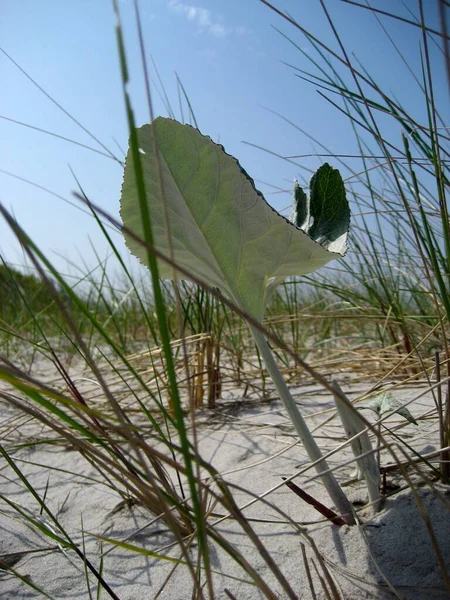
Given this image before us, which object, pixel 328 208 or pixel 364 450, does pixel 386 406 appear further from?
pixel 328 208

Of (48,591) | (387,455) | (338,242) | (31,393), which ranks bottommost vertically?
(48,591)

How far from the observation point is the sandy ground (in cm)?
68

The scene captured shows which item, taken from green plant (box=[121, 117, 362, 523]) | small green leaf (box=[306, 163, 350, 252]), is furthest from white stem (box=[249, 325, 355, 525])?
small green leaf (box=[306, 163, 350, 252])

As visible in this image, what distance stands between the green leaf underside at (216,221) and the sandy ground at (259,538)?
27 cm

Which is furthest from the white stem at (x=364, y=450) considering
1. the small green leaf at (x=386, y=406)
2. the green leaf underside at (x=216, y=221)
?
the green leaf underside at (x=216, y=221)

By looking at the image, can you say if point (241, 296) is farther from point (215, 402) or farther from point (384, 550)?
point (215, 402)

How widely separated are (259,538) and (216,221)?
52 cm

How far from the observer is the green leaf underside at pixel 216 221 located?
0.65m

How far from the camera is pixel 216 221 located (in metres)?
0.70

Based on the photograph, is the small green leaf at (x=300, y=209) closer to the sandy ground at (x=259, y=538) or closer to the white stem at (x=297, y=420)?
the white stem at (x=297, y=420)

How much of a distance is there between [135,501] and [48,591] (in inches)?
9.6

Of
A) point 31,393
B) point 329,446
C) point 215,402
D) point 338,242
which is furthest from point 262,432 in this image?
point 31,393

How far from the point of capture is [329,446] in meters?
1.13

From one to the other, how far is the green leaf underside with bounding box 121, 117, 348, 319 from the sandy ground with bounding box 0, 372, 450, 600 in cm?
27
